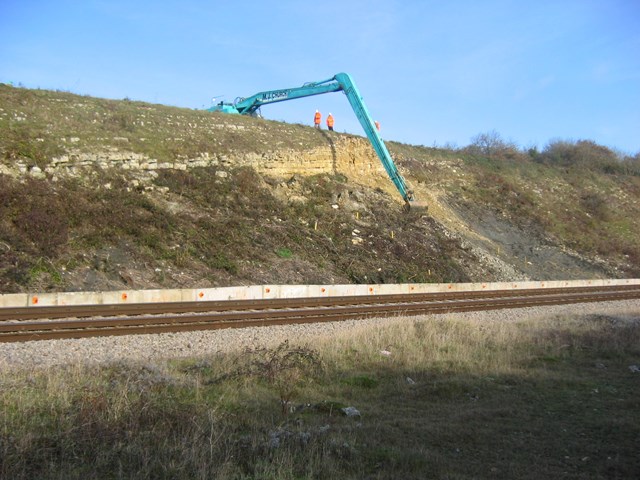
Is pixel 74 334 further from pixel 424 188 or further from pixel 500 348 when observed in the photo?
pixel 424 188

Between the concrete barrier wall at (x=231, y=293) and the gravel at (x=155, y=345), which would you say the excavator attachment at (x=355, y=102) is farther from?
the gravel at (x=155, y=345)

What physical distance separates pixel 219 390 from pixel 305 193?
21.2 meters

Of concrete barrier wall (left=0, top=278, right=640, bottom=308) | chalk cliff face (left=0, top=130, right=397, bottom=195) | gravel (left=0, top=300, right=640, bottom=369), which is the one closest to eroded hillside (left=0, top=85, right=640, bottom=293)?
chalk cliff face (left=0, top=130, right=397, bottom=195)

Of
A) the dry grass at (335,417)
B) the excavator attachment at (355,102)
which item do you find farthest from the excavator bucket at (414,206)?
the dry grass at (335,417)

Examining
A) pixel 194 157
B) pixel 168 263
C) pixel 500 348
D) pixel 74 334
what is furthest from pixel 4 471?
pixel 194 157

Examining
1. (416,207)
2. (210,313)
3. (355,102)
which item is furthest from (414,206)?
(210,313)

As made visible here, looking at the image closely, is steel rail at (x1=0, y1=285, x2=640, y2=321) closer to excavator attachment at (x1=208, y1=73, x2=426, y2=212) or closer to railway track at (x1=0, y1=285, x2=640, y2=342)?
railway track at (x1=0, y1=285, x2=640, y2=342)

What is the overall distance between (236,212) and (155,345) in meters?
13.6

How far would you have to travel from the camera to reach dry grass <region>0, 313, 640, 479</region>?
208 inches

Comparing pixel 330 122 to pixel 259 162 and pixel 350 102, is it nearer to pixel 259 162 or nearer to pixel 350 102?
pixel 350 102

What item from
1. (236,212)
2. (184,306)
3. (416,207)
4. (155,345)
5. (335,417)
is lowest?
(335,417)

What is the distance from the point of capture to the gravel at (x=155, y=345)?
935 centimetres

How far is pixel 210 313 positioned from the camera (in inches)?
586

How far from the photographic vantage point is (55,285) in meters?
16.2
